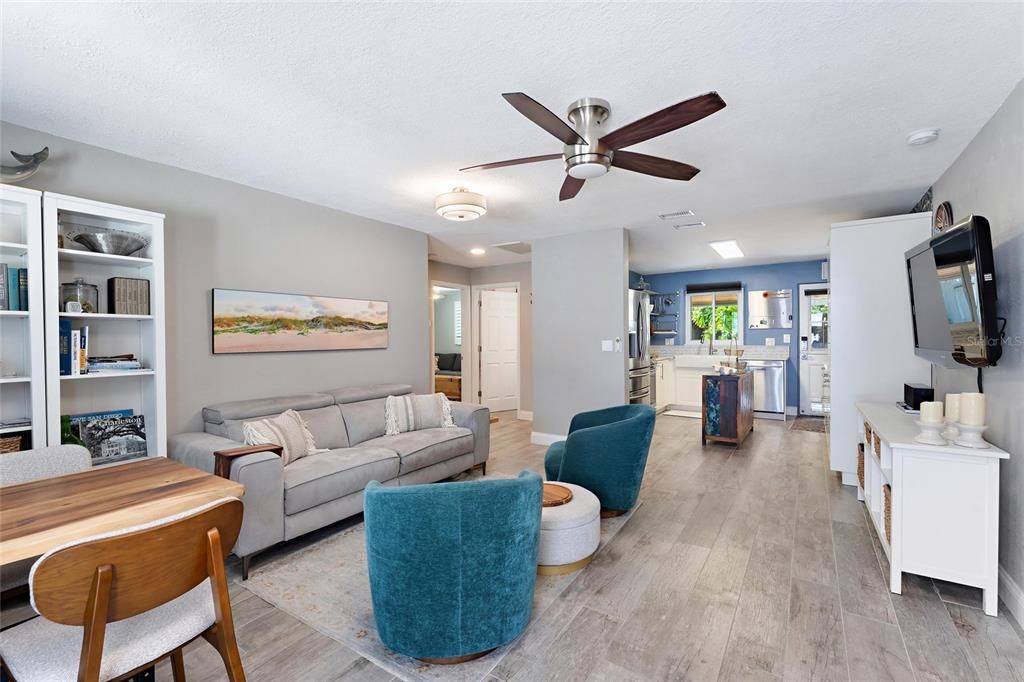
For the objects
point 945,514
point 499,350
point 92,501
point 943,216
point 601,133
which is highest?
point 601,133

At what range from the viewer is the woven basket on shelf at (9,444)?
7.43ft

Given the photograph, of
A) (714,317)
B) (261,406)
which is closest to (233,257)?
(261,406)

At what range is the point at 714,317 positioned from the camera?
7930 millimetres

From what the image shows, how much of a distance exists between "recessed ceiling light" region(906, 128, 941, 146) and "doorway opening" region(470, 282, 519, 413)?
4.94 m

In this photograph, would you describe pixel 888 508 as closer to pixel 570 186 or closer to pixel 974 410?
pixel 974 410

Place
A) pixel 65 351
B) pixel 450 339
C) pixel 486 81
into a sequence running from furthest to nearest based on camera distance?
pixel 450 339, pixel 65 351, pixel 486 81

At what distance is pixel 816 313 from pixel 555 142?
20.6 feet

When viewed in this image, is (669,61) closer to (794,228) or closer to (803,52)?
(803,52)

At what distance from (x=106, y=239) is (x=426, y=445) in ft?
7.64

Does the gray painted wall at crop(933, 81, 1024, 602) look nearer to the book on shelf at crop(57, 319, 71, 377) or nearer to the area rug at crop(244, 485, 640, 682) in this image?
the area rug at crop(244, 485, 640, 682)

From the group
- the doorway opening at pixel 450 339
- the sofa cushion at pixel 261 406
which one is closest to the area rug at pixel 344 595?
the sofa cushion at pixel 261 406

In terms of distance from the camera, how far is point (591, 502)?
2.62m

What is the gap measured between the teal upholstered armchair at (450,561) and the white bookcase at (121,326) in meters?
1.97

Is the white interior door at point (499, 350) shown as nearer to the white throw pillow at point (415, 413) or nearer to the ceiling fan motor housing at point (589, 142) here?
the white throw pillow at point (415, 413)
